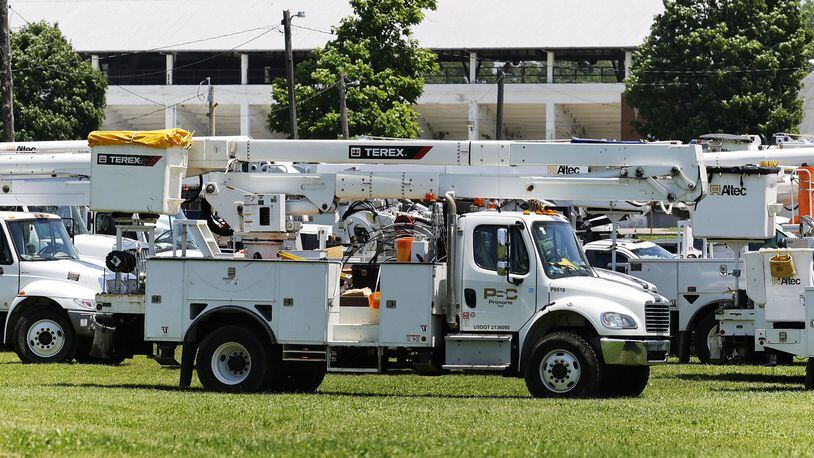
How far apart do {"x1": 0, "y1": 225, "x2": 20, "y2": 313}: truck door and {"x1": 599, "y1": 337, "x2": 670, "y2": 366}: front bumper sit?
10.6 m

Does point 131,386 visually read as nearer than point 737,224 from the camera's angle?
Yes

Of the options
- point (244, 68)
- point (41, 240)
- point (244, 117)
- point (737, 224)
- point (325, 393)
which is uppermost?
point (244, 68)

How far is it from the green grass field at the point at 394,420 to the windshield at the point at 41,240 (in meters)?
3.93

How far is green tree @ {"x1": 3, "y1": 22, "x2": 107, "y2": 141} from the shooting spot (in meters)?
60.9

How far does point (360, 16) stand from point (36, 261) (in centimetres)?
3479

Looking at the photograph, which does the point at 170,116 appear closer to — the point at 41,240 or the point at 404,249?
the point at 41,240

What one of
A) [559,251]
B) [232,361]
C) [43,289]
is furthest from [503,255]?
[43,289]

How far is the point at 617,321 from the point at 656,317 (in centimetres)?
54

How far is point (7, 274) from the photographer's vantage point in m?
24.3

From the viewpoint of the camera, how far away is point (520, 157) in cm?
1984

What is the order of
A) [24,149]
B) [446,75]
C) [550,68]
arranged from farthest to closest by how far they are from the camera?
[446,75]
[550,68]
[24,149]

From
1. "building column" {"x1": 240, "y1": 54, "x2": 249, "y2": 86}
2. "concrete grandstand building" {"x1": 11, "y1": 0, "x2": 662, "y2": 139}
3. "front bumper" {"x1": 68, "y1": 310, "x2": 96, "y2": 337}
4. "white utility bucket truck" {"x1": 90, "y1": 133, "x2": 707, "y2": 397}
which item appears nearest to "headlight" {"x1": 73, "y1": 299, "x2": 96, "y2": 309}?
"front bumper" {"x1": 68, "y1": 310, "x2": 96, "y2": 337}

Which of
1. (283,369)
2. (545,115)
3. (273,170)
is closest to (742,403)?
(283,369)

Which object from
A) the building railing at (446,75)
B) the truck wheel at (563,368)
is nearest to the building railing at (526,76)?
the building railing at (446,75)
